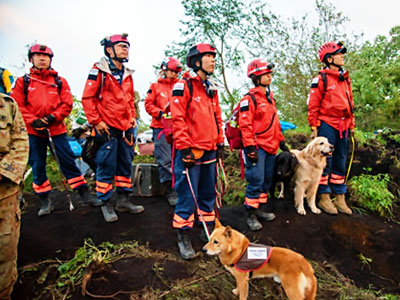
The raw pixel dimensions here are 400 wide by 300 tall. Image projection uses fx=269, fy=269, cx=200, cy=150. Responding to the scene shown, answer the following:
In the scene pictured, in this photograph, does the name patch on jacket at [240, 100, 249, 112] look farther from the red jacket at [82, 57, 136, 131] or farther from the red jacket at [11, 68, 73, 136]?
the red jacket at [11, 68, 73, 136]

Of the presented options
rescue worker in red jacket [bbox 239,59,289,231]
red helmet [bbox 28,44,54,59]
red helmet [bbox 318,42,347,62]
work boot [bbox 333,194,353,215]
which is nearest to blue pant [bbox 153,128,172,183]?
rescue worker in red jacket [bbox 239,59,289,231]

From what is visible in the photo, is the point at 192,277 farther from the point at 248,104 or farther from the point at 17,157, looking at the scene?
the point at 248,104

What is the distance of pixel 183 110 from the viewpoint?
2998 mm

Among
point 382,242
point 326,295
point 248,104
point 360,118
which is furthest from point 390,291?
point 360,118

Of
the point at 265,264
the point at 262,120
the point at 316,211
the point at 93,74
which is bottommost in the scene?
the point at 316,211

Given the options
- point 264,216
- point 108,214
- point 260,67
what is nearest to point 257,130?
point 260,67

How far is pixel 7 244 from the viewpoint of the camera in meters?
2.14

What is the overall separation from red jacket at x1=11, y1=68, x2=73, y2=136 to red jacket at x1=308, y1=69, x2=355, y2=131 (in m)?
3.94

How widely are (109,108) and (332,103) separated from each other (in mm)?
3389

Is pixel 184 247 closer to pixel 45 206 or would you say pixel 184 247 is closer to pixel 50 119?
pixel 45 206

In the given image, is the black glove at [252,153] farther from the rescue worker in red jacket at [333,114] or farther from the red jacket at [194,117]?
the rescue worker in red jacket at [333,114]

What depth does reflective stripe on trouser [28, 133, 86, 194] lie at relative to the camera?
404cm

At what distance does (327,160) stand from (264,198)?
4.48ft

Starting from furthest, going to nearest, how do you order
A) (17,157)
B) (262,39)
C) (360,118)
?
1. (262,39)
2. (360,118)
3. (17,157)
